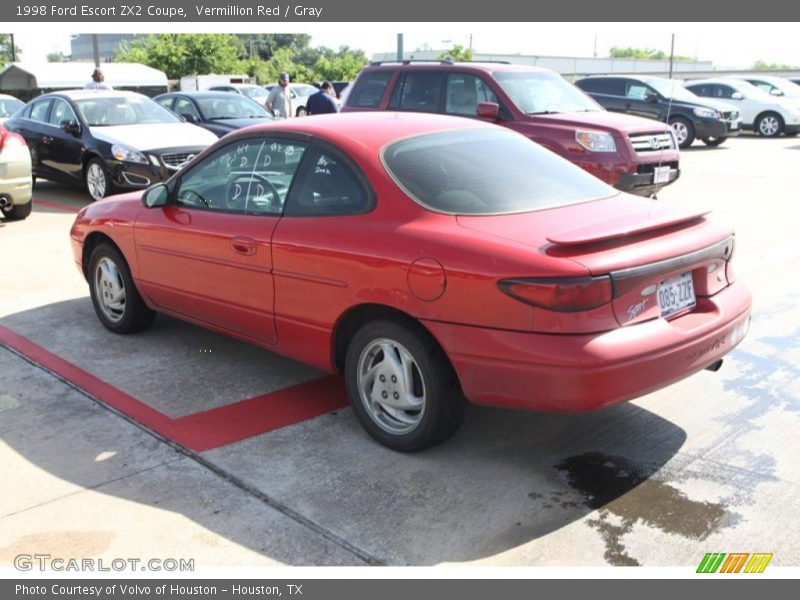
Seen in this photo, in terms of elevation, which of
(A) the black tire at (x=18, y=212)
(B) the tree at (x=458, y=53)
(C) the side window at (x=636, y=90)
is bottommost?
(A) the black tire at (x=18, y=212)

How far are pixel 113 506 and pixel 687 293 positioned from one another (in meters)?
2.81

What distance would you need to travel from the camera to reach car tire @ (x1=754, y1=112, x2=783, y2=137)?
924 inches

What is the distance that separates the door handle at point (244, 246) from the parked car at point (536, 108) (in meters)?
6.09

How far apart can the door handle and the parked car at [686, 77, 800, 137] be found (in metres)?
21.7

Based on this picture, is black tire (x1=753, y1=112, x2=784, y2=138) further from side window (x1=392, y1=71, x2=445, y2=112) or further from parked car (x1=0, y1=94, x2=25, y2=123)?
parked car (x1=0, y1=94, x2=25, y2=123)

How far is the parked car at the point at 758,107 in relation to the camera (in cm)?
2333

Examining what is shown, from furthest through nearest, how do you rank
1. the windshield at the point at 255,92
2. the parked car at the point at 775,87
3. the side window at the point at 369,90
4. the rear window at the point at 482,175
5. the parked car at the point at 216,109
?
1. the windshield at the point at 255,92
2. the parked car at the point at 775,87
3. the parked car at the point at 216,109
4. the side window at the point at 369,90
5. the rear window at the point at 482,175

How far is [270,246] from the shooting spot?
4.61m

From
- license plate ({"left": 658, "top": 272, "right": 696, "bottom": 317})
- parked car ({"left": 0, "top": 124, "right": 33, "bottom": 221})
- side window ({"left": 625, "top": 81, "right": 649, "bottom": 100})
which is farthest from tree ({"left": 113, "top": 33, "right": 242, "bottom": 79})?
license plate ({"left": 658, "top": 272, "right": 696, "bottom": 317})

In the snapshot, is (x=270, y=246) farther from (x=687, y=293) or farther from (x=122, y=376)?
(x=687, y=293)

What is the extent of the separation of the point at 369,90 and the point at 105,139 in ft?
12.1

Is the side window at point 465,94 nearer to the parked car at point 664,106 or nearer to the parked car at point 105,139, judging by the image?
the parked car at point 105,139

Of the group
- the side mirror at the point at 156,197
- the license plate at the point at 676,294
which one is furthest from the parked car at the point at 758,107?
the license plate at the point at 676,294

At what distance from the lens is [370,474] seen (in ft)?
13.1
